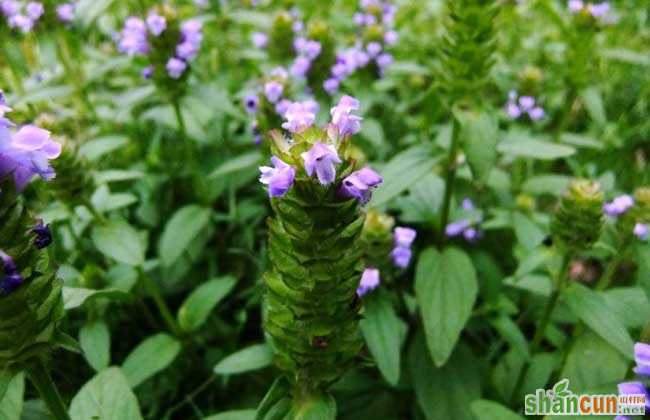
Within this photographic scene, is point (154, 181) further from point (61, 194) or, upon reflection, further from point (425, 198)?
point (425, 198)

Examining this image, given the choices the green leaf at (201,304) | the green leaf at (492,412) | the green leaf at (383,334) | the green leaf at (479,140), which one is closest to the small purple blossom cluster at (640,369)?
the green leaf at (492,412)

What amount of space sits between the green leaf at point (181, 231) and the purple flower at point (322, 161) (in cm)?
174

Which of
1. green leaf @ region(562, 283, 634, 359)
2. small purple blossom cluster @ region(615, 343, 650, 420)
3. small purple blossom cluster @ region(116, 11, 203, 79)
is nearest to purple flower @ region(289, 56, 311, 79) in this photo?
small purple blossom cluster @ region(116, 11, 203, 79)

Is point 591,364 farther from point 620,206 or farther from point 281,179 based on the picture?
point 281,179

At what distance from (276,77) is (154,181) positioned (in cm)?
110

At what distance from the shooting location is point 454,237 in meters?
3.53

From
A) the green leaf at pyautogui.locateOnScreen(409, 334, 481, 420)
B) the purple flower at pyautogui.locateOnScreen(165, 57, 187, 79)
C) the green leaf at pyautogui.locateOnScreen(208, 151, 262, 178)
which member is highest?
the purple flower at pyautogui.locateOnScreen(165, 57, 187, 79)

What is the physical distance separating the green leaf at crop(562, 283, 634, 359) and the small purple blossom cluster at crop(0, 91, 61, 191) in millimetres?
1949

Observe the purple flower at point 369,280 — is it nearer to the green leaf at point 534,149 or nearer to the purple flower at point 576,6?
the green leaf at point 534,149

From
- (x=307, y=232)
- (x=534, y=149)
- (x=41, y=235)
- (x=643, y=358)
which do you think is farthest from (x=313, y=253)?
(x=534, y=149)

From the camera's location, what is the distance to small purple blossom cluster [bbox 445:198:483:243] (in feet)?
10.8

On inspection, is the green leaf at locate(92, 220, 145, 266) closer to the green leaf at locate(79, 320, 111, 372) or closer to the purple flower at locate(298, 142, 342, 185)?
the green leaf at locate(79, 320, 111, 372)

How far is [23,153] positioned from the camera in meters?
1.43

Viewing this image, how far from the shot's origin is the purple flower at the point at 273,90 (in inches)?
120
